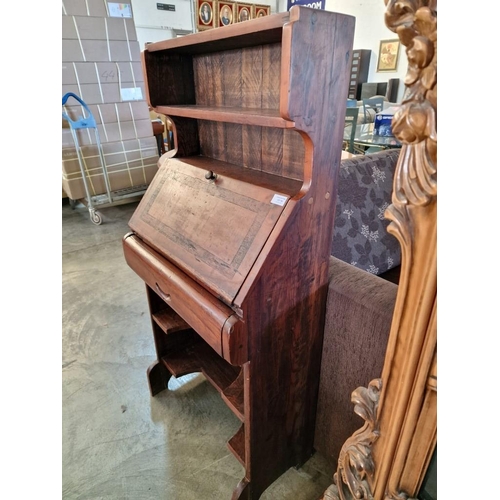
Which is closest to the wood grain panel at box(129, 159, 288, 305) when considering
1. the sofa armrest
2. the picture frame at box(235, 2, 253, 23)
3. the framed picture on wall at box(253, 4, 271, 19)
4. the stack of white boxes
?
the sofa armrest

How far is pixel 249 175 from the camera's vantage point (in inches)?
44.2

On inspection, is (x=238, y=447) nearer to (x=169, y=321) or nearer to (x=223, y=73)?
(x=169, y=321)

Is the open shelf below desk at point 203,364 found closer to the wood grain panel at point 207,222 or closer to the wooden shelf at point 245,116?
the wood grain panel at point 207,222

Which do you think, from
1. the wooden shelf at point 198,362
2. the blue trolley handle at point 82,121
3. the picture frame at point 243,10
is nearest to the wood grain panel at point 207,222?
the wooden shelf at point 198,362

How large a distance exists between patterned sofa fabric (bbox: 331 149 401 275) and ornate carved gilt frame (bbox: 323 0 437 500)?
2.96 feet

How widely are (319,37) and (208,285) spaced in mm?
651

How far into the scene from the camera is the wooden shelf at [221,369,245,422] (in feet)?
3.82

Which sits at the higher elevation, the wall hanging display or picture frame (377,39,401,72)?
the wall hanging display

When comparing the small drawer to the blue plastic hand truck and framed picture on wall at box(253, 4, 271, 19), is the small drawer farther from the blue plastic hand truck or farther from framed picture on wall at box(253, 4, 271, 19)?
framed picture on wall at box(253, 4, 271, 19)

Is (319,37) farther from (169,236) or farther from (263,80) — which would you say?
(169,236)

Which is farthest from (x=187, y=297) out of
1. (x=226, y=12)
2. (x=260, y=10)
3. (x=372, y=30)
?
(x=260, y=10)

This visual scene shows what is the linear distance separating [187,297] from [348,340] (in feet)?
1.69

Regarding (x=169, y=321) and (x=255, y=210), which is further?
(x=169, y=321)
